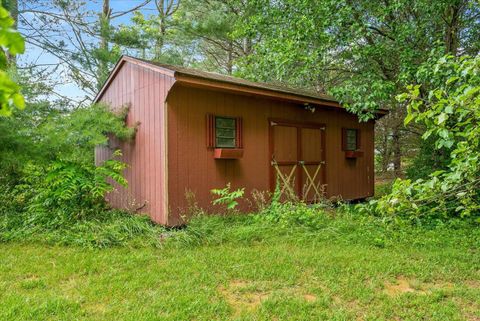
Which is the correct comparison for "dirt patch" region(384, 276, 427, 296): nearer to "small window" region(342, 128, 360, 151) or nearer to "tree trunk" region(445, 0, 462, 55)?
"small window" region(342, 128, 360, 151)

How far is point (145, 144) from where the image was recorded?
557 centimetres

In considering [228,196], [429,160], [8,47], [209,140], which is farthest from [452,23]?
[8,47]

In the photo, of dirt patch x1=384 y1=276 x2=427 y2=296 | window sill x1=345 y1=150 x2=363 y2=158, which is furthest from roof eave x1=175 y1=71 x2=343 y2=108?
dirt patch x1=384 y1=276 x2=427 y2=296

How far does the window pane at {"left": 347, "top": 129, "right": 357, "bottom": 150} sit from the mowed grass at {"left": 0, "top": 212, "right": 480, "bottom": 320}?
3.68 metres

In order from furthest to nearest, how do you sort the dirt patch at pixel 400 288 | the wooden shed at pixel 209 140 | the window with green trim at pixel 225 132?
the window with green trim at pixel 225 132, the wooden shed at pixel 209 140, the dirt patch at pixel 400 288

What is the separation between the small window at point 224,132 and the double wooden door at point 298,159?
80 centimetres

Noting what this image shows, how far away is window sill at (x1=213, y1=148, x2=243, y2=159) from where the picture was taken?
5.45 meters

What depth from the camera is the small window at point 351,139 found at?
7.82m

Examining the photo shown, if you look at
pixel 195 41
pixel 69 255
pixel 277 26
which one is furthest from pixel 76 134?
pixel 195 41

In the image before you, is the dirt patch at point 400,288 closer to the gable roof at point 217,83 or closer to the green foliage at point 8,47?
the green foliage at point 8,47

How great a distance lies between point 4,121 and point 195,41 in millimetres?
9234

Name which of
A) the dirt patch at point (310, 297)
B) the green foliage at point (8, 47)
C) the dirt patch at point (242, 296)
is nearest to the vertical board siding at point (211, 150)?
the dirt patch at point (242, 296)

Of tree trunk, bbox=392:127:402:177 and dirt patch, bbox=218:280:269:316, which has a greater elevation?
tree trunk, bbox=392:127:402:177

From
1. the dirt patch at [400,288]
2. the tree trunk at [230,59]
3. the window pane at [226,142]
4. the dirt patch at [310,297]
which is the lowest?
the dirt patch at [400,288]
